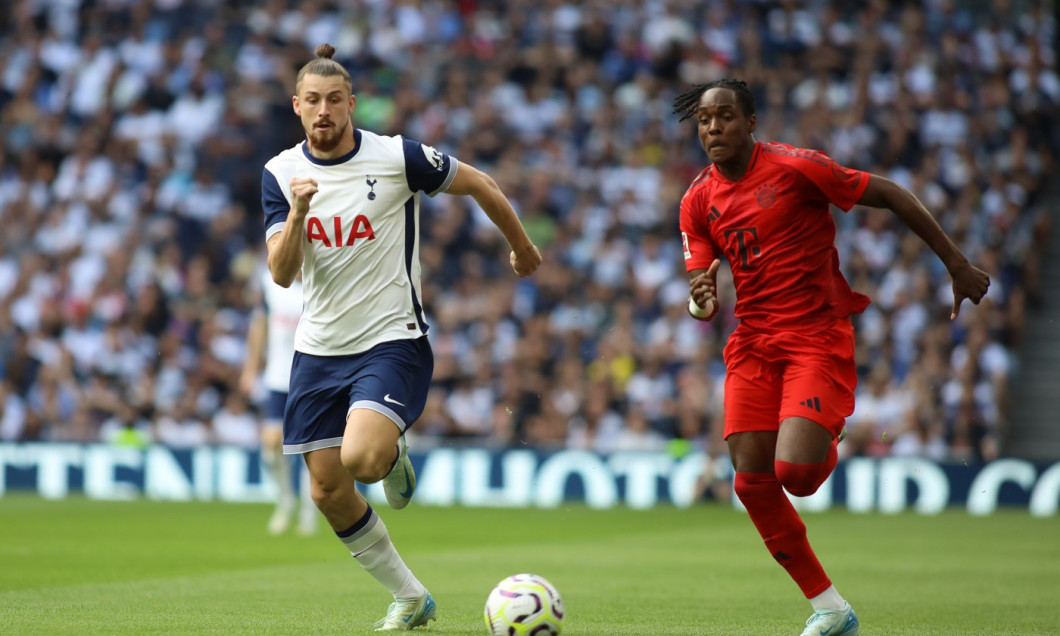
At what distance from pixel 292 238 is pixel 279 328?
22.5 ft

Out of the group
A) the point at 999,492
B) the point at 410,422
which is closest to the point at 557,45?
the point at 999,492

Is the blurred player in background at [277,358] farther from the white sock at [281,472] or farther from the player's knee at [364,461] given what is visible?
A: the player's knee at [364,461]

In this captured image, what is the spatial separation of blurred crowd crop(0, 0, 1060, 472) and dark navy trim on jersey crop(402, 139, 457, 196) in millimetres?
11592

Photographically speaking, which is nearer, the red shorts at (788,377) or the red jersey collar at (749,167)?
the red shorts at (788,377)

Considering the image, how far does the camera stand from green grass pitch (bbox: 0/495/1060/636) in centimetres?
749

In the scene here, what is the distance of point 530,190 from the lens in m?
21.8

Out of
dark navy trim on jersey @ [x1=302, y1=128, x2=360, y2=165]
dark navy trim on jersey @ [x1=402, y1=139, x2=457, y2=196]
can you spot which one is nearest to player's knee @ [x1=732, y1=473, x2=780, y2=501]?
dark navy trim on jersey @ [x1=402, y1=139, x2=457, y2=196]

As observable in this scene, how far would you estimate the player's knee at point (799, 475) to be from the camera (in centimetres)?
658

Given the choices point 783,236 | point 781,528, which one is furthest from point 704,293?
point 781,528

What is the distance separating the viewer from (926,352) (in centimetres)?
1845

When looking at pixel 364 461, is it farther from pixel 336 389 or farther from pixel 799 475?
pixel 799 475

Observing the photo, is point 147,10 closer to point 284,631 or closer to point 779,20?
point 779,20

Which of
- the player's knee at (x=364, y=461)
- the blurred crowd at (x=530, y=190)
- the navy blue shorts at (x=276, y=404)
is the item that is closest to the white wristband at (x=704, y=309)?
the player's knee at (x=364, y=461)

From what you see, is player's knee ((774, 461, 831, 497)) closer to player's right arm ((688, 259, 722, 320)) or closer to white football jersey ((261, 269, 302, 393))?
player's right arm ((688, 259, 722, 320))
